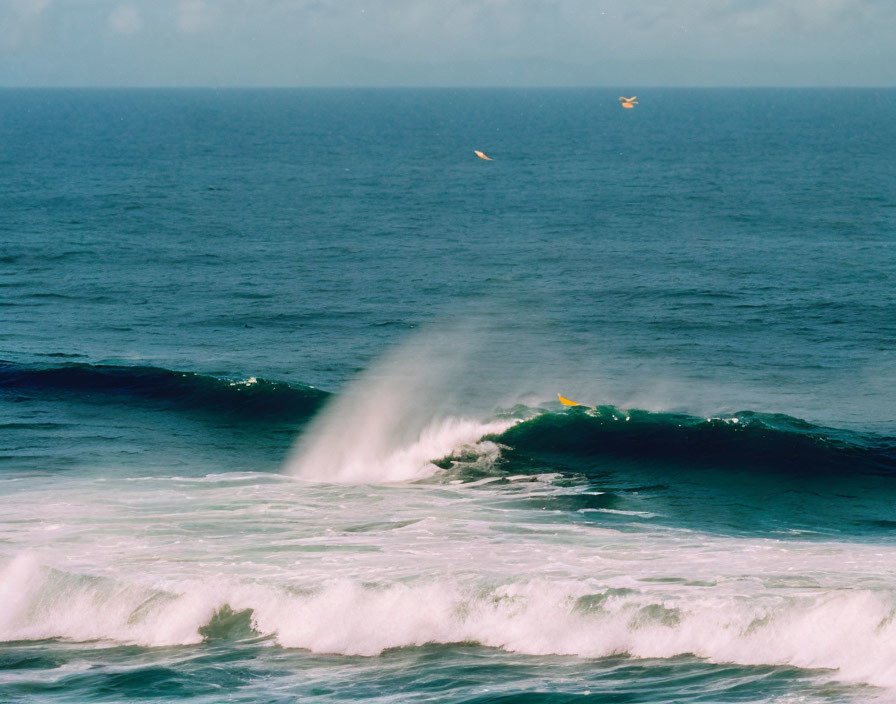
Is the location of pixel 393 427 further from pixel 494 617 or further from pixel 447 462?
pixel 494 617

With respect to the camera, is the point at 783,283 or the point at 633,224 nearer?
the point at 783,283

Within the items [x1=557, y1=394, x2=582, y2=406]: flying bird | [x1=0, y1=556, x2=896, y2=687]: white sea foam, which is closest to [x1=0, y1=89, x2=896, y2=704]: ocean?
[x1=0, y1=556, x2=896, y2=687]: white sea foam

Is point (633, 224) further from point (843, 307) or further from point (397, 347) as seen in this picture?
point (397, 347)

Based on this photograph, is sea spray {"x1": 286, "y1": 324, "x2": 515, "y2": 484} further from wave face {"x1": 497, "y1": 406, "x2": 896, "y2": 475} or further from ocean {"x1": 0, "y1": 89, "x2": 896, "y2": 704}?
wave face {"x1": 497, "y1": 406, "x2": 896, "y2": 475}

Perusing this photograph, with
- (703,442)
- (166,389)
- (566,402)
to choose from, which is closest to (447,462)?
(566,402)

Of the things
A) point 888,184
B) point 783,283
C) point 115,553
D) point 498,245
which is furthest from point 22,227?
point 888,184

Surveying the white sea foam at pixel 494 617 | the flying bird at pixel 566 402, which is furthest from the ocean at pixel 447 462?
the flying bird at pixel 566 402
